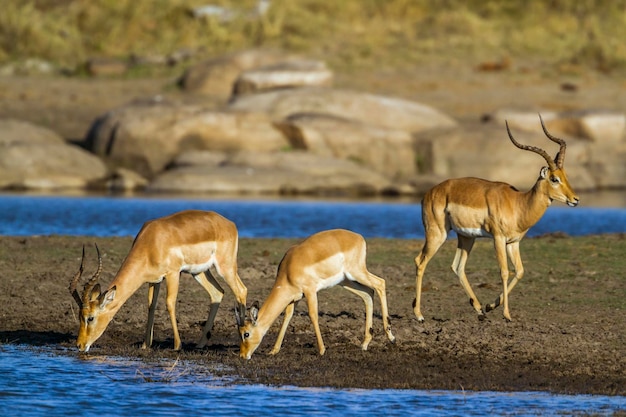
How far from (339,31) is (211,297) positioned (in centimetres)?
3304

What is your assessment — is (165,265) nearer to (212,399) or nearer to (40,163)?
(212,399)

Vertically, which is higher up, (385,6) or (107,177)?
(385,6)

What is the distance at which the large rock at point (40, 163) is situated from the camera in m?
27.6

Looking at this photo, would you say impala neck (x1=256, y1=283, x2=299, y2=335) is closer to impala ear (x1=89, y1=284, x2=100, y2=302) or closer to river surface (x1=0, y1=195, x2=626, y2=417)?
river surface (x1=0, y1=195, x2=626, y2=417)

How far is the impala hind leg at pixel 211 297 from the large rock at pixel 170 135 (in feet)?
60.6

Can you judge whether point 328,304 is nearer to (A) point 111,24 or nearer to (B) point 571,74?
(B) point 571,74

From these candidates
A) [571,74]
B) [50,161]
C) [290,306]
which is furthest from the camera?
[571,74]

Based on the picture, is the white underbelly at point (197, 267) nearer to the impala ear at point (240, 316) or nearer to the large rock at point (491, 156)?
the impala ear at point (240, 316)

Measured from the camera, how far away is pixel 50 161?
92.1 feet

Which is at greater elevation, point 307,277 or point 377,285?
point 307,277

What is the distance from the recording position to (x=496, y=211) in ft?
38.7

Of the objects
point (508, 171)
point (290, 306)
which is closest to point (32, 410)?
point (290, 306)

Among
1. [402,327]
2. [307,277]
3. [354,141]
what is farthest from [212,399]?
[354,141]

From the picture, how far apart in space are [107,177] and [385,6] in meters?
20.5
